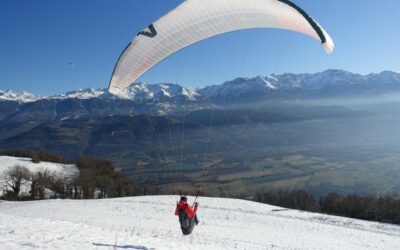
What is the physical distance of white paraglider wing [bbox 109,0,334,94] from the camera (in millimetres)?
13242

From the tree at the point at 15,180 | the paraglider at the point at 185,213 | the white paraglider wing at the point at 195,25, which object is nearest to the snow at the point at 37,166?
the tree at the point at 15,180

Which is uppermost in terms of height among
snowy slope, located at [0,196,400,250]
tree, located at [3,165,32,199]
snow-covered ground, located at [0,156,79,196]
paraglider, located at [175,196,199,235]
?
snow-covered ground, located at [0,156,79,196]

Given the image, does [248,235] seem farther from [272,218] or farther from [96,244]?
[96,244]

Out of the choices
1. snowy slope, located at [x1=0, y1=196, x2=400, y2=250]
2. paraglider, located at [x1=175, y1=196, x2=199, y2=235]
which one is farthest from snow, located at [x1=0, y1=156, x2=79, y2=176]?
paraglider, located at [x1=175, y1=196, x2=199, y2=235]

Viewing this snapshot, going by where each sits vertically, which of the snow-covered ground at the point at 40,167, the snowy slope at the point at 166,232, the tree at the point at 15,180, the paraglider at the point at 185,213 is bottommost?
the snowy slope at the point at 166,232

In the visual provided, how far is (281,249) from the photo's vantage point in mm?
19719

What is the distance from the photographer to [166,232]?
69.3 ft

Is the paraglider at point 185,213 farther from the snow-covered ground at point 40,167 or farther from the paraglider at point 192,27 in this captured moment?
the snow-covered ground at point 40,167

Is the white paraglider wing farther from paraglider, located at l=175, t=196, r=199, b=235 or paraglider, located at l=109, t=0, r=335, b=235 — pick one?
paraglider, located at l=175, t=196, r=199, b=235

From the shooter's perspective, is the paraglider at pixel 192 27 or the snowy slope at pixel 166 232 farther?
the paraglider at pixel 192 27

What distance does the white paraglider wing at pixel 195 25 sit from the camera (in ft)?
43.4

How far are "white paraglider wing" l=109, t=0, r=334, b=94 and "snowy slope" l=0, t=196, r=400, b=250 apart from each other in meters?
5.98

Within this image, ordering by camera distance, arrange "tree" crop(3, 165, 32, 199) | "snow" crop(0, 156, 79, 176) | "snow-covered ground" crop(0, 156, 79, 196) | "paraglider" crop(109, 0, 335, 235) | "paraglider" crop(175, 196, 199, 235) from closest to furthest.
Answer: "paraglider" crop(109, 0, 335, 235), "paraglider" crop(175, 196, 199, 235), "tree" crop(3, 165, 32, 199), "snow-covered ground" crop(0, 156, 79, 196), "snow" crop(0, 156, 79, 176)

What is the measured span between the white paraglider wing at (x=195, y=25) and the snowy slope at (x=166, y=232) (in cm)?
598
